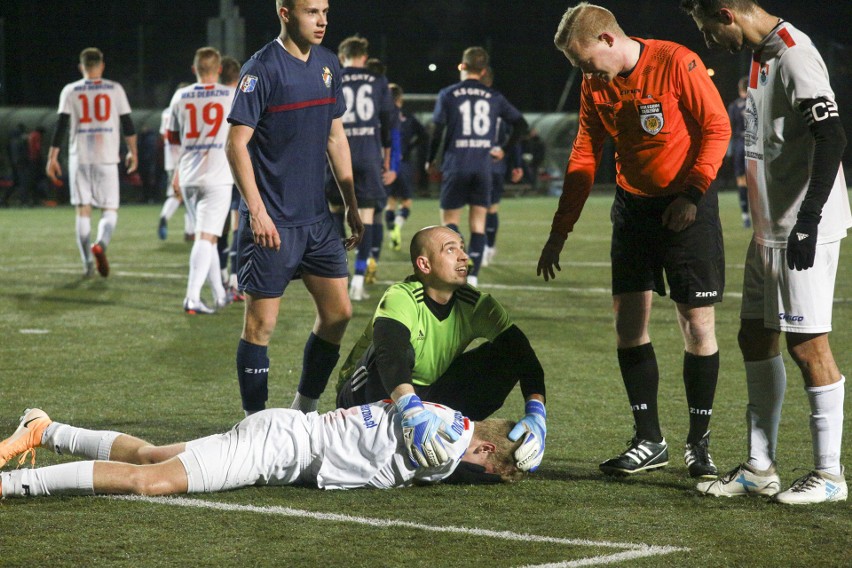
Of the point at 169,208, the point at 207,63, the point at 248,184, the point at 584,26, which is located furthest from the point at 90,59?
the point at 584,26

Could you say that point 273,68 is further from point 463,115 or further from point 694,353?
point 463,115

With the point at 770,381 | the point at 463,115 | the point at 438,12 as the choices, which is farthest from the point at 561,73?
the point at 770,381

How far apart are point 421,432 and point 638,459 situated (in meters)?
1.14

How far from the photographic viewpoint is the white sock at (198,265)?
10484mm

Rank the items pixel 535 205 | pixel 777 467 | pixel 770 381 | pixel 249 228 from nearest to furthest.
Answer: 1. pixel 770 381
2. pixel 777 467
3. pixel 249 228
4. pixel 535 205

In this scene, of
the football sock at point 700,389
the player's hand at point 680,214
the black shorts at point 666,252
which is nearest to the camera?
the player's hand at point 680,214

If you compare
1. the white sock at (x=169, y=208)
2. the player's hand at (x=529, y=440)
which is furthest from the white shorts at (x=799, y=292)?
the white sock at (x=169, y=208)

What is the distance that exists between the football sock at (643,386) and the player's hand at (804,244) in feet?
3.72

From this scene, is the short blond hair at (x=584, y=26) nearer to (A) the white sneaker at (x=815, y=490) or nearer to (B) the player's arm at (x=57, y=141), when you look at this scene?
(A) the white sneaker at (x=815, y=490)

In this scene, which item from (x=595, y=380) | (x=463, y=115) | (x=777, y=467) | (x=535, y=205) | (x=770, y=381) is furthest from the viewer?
(x=535, y=205)

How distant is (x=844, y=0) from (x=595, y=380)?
3639 centimetres

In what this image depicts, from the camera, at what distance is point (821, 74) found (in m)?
4.50

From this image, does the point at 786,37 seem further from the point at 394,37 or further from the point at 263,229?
the point at 394,37

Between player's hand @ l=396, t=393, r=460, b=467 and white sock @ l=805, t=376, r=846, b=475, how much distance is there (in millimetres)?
1426
